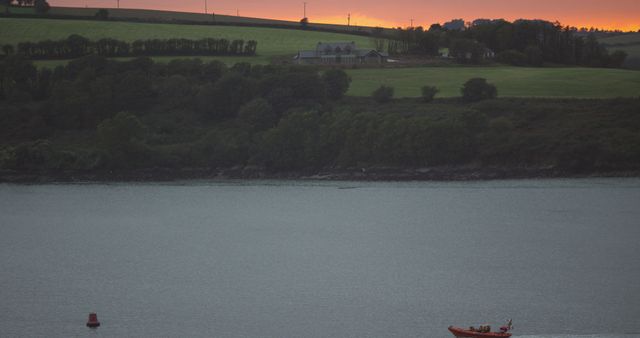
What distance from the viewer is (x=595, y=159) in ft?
258

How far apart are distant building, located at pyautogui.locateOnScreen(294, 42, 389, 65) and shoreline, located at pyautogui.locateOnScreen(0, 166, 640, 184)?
3562 cm

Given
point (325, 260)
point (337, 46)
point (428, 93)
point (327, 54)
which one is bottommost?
point (325, 260)

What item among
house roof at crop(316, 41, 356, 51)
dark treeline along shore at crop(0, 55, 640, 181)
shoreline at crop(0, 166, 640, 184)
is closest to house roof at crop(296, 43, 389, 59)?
house roof at crop(316, 41, 356, 51)

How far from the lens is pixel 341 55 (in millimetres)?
122812

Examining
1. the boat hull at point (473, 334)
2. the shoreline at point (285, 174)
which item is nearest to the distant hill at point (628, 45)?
the shoreline at point (285, 174)

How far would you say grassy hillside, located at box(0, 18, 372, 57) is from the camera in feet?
428

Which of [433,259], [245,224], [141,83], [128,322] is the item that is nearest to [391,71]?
[141,83]

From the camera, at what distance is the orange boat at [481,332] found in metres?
35.1

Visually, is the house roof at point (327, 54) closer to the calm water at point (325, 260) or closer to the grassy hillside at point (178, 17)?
the grassy hillside at point (178, 17)

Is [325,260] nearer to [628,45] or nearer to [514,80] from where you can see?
[514,80]

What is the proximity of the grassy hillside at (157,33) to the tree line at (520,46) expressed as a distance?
1019cm

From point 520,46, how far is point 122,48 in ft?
159

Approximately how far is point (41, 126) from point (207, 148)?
1795cm

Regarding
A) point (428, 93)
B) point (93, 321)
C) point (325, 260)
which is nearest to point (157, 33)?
point (428, 93)
